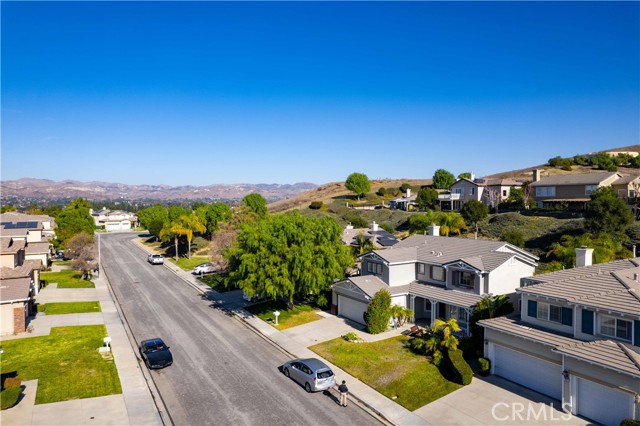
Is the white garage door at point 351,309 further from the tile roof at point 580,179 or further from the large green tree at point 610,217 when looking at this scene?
the tile roof at point 580,179

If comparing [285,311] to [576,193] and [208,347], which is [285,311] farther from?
[576,193]

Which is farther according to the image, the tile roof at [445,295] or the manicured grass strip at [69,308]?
the manicured grass strip at [69,308]

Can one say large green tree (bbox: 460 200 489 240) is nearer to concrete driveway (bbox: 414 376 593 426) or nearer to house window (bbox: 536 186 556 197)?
house window (bbox: 536 186 556 197)

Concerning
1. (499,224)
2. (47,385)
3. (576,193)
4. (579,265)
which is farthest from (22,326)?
(576,193)

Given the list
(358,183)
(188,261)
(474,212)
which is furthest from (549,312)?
(358,183)

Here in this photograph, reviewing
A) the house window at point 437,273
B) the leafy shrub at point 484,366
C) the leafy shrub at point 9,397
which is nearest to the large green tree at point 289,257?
the house window at point 437,273

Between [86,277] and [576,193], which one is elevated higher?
[576,193]

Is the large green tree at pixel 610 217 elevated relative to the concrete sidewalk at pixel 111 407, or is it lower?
elevated
